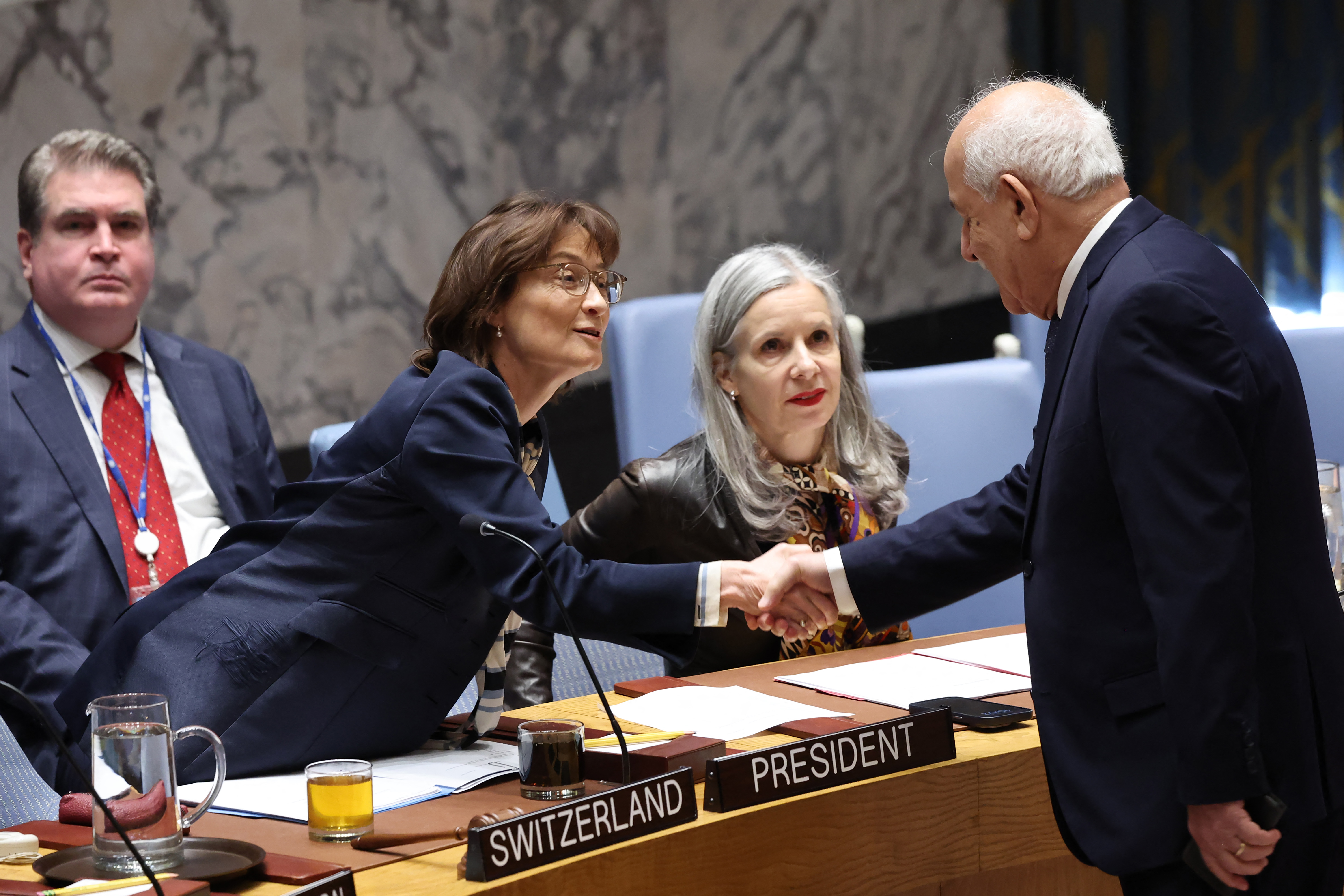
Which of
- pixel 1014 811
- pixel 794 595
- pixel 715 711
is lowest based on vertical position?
pixel 1014 811

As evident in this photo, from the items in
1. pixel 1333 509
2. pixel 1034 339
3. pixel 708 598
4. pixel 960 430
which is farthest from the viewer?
pixel 1034 339

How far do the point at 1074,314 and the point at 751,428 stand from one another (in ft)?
4.79

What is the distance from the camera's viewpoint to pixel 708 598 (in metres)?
1.95

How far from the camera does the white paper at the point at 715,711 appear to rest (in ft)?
6.34

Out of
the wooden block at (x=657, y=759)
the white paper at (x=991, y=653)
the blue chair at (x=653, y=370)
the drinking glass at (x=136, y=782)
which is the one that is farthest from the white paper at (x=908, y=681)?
the blue chair at (x=653, y=370)

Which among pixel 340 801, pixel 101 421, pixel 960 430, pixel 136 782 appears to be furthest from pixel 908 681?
pixel 101 421

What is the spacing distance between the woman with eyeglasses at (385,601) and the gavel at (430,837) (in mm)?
347

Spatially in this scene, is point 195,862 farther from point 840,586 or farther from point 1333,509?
point 1333,509

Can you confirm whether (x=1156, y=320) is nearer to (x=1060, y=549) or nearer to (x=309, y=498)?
(x=1060, y=549)

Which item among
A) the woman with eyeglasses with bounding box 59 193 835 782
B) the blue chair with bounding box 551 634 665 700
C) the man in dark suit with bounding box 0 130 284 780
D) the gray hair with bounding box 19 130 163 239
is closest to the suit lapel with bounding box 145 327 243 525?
the man in dark suit with bounding box 0 130 284 780

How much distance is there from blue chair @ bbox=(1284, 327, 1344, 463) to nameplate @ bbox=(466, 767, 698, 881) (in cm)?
256

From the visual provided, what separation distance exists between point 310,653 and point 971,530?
1013 mm

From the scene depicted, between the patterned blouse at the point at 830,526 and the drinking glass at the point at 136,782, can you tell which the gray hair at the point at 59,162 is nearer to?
the patterned blouse at the point at 830,526

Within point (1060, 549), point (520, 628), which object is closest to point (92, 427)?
point (520, 628)
